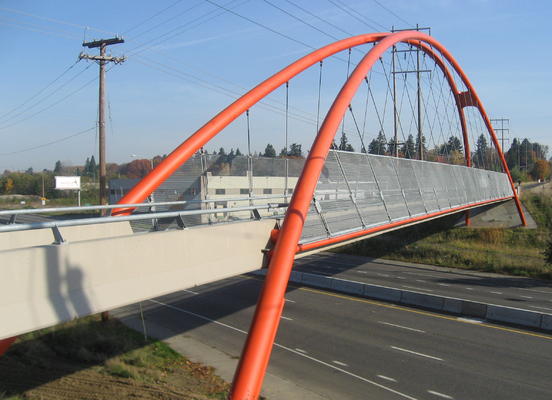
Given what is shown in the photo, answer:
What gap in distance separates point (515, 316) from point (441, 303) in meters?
2.72

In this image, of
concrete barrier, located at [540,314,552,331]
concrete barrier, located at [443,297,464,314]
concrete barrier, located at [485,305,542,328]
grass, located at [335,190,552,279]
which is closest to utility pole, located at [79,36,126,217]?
concrete barrier, located at [443,297,464,314]

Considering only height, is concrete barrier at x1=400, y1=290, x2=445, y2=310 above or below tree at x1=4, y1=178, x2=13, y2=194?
below

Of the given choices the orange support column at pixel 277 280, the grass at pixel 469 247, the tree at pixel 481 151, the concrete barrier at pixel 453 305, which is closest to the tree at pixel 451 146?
the tree at pixel 481 151

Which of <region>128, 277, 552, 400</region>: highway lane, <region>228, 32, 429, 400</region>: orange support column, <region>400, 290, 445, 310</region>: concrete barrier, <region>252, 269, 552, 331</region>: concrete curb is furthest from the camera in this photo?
<region>400, 290, 445, 310</region>: concrete barrier

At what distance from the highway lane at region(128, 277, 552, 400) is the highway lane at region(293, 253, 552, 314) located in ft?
16.7

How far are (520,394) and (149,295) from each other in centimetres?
858

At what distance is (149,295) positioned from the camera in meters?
6.54

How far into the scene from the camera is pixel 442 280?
81.1 feet

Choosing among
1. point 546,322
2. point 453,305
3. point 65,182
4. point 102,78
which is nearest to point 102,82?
point 102,78

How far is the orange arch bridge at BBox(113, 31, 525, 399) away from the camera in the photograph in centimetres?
628

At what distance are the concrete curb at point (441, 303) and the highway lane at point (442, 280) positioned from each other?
313cm

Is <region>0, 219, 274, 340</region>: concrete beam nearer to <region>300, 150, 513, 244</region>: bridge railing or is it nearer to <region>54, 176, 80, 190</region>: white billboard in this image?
<region>300, 150, 513, 244</region>: bridge railing

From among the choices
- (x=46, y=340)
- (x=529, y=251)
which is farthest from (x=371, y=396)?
(x=529, y=251)

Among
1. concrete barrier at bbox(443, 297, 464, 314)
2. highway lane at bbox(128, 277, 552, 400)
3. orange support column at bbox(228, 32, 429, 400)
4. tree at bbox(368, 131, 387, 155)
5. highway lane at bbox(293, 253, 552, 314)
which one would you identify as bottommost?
highway lane at bbox(293, 253, 552, 314)
